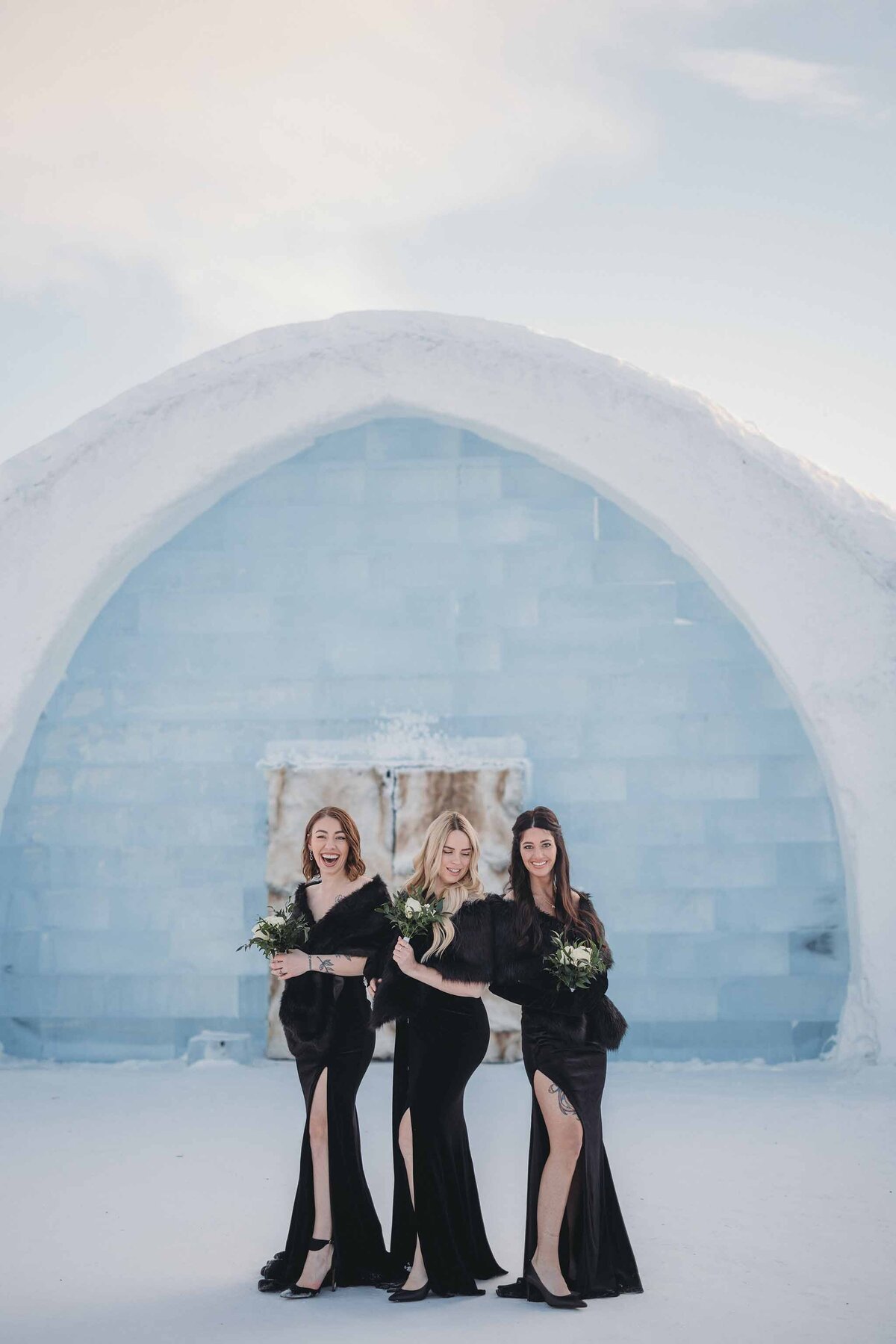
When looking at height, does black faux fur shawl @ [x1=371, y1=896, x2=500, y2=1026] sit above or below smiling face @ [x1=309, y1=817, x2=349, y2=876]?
below

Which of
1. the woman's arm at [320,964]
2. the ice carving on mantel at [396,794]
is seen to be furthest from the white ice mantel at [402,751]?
the woman's arm at [320,964]

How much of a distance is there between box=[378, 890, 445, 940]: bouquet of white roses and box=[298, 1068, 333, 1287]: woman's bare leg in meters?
0.53

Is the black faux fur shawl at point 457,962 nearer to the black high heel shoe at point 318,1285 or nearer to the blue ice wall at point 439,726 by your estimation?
the black high heel shoe at point 318,1285

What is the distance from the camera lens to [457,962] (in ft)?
11.9

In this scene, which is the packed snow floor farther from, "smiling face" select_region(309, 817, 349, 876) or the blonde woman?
"smiling face" select_region(309, 817, 349, 876)

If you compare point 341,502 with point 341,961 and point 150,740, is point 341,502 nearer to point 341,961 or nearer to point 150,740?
point 150,740

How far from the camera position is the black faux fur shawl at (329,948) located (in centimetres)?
374

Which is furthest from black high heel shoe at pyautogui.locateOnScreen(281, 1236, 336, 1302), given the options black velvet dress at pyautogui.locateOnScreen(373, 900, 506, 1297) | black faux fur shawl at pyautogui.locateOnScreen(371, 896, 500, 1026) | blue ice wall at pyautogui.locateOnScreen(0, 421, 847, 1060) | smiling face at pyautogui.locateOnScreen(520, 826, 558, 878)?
blue ice wall at pyautogui.locateOnScreen(0, 421, 847, 1060)

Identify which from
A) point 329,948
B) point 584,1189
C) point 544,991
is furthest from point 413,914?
point 584,1189

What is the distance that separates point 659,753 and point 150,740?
10.0 ft

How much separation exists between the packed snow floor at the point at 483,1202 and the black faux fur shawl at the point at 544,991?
746 millimetres

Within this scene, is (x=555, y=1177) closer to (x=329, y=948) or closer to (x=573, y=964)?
(x=573, y=964)

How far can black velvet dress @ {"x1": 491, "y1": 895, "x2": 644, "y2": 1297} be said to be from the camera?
3.47 m

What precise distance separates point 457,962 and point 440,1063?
30 centimetres
